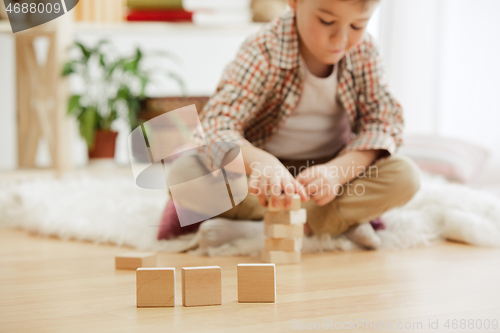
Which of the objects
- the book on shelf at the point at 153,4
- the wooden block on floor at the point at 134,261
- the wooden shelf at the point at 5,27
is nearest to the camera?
the wooden block on floor at the point at 134,261

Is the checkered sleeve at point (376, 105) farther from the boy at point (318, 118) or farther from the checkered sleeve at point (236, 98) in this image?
the checkered sleeve at point (236, 98)

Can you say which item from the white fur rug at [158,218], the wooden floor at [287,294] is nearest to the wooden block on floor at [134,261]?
the wooden floor at [287,294]

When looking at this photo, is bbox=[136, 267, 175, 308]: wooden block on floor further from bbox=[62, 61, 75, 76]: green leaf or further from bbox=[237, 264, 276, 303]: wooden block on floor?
bbox=[62, 61, 75, 76]: green leaf

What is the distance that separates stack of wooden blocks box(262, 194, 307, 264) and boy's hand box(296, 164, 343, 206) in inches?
2.3

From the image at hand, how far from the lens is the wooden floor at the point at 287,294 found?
1.90ft

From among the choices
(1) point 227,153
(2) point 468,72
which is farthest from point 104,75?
(2) point 468,72

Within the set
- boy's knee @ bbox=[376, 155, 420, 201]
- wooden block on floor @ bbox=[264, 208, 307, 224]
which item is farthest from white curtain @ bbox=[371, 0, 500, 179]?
wooden block on floor @ bbox=[264, 208, 307, 224]

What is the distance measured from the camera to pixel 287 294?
0.70 meters

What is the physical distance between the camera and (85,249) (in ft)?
3.50

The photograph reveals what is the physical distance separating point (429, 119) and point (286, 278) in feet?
5.41

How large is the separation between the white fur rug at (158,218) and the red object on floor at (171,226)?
2cm

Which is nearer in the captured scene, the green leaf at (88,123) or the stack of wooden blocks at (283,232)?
the stack of wooden blocks at (283,232)

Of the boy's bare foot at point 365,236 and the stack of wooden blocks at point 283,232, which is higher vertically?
the stack of wooden blocks at point 283,232

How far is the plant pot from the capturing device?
200cm
